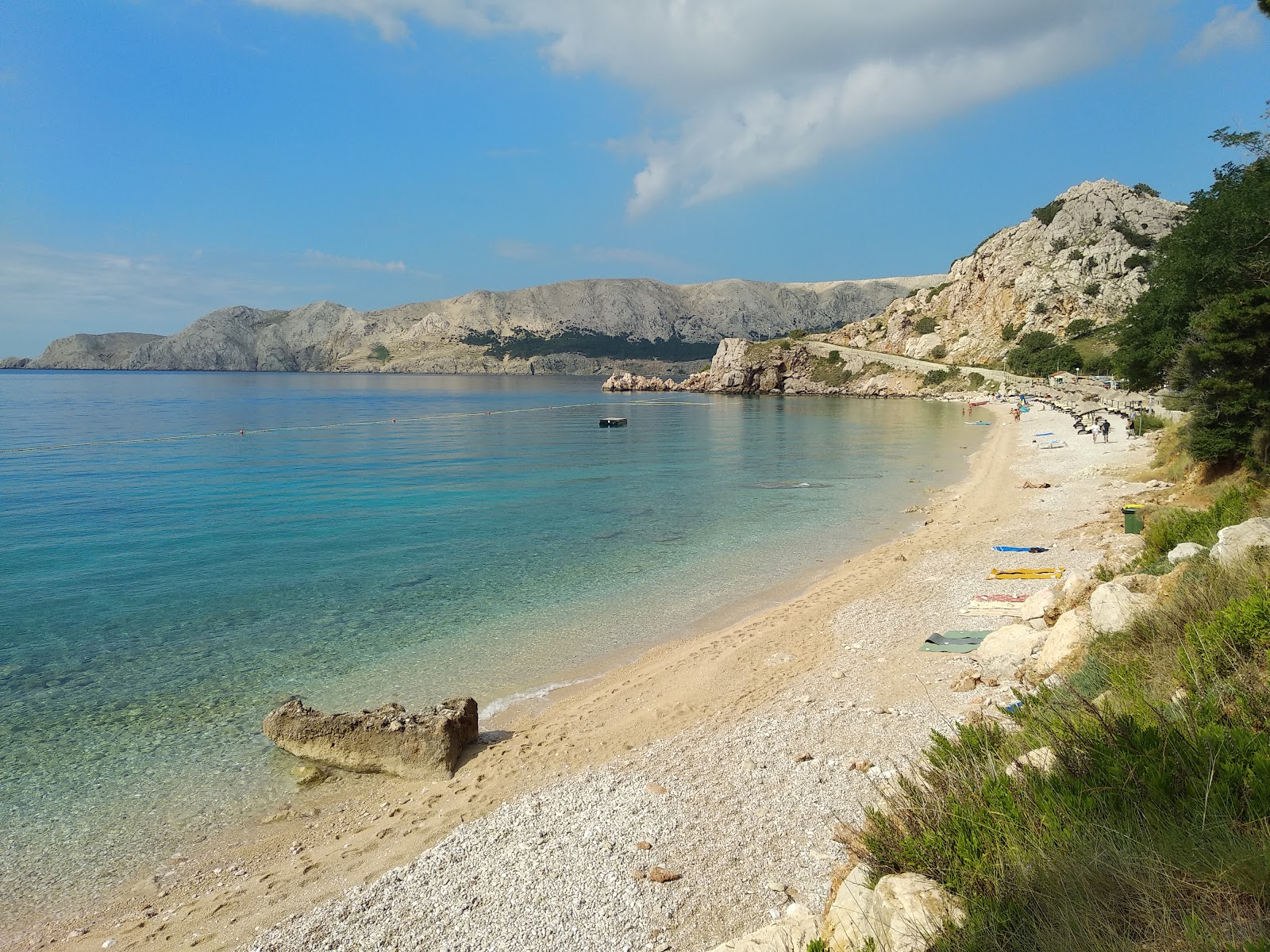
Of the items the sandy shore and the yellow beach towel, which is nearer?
the sandy shore

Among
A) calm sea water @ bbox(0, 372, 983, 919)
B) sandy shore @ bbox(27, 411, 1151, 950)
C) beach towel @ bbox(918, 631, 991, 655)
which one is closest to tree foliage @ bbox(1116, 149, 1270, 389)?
calm sea water @ bbox(0, 372, 983, 919)

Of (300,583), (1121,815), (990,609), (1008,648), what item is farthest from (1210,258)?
(300,583)

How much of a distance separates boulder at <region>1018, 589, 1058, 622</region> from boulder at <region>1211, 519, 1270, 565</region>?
255 cm

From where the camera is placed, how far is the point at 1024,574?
1457cm

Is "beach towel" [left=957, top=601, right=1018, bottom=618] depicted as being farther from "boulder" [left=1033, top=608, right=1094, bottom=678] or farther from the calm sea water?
the calm sea water

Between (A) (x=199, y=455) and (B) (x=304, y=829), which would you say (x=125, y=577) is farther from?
(A) (x=199, y=455)

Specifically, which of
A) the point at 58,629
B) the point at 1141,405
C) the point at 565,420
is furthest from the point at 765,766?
the point at 565,420

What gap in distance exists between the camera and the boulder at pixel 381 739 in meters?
8.62

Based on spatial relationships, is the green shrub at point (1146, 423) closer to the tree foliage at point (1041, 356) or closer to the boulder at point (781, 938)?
the boulder at point (781, 938)

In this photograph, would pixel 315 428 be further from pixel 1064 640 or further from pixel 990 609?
pixel 1064 640

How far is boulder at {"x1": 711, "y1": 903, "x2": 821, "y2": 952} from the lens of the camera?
434cm

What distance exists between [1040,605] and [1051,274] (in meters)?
115

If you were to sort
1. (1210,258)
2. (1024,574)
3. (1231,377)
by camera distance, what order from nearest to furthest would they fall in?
(1024,574), (1231,377), (1210,258)

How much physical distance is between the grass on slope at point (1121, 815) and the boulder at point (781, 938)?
1.98 ft
